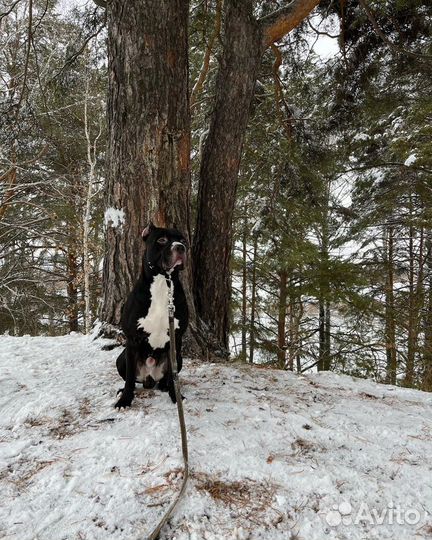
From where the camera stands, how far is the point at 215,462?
2.01 m

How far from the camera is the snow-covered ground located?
5.18 feet

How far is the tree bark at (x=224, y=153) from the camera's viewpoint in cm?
459

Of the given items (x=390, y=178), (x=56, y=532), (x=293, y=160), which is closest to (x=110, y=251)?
(x=56, y=532)

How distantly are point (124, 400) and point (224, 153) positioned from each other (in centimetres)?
316

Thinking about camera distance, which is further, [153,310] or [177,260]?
[153,310]

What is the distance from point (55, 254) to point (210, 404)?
1268cm

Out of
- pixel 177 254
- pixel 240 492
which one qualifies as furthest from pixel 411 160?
pixel 240 492

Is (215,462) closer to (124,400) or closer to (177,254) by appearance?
(124,400)

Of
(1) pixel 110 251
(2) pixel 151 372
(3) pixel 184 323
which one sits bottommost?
(2) pixel 151 372

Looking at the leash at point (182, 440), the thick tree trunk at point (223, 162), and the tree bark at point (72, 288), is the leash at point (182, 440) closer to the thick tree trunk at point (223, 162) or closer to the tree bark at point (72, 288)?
the thick tree trunk at point (223, 162)

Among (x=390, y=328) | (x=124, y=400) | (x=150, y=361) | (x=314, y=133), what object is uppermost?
(x=314, y=133)

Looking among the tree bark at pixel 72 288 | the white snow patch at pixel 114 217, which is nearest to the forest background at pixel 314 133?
the white snow patch at pixel 114 217

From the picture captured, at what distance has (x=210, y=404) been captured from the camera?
9.16 ft

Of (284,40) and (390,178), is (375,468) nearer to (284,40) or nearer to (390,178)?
(284,40)
